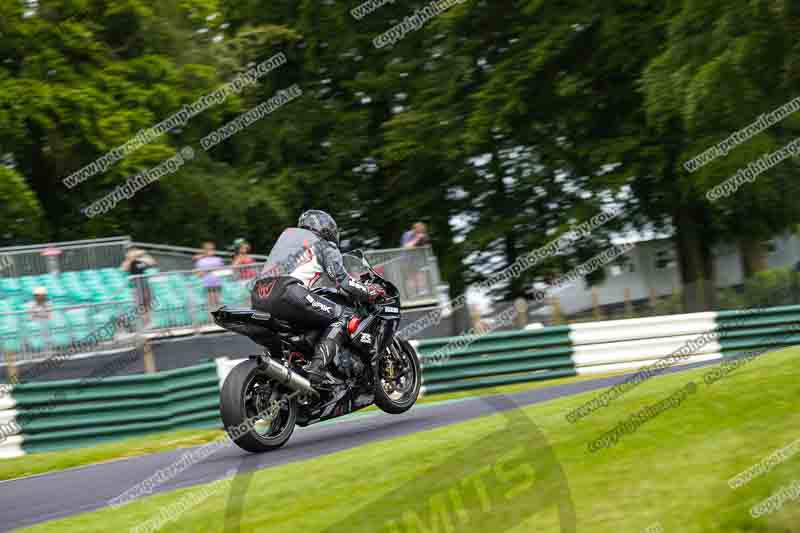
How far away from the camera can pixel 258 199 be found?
24.6 meters

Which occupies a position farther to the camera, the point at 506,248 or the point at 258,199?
the point at 506,248

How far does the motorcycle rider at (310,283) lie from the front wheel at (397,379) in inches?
25.5

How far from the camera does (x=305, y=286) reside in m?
8.91

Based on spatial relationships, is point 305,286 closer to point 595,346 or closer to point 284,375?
point 284,375

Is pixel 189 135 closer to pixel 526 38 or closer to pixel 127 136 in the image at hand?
pixel 127 136

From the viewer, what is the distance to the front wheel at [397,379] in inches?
378

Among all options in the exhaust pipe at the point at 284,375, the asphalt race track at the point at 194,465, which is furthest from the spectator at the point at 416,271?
the exhaust pipe at the point at 284,375

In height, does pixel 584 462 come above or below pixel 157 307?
below

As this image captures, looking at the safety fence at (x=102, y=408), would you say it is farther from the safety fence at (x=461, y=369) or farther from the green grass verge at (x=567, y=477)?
the green grass verge at (x=567, y=477)

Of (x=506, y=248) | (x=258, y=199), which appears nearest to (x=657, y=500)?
(x=258, y=199)

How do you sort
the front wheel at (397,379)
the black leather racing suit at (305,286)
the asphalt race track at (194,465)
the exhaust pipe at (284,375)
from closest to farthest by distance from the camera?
1. the asphalt race track at (194,465)
2. the exhaust pipe at (284,375)
3. the black leather racing suit at (305,286)
4. the front wheel at (397,379)

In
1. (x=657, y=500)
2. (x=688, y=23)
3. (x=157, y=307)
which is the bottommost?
(x=657, y=500)

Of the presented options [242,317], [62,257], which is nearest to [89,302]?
[62,257]

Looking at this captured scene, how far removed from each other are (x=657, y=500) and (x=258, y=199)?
20272mm
